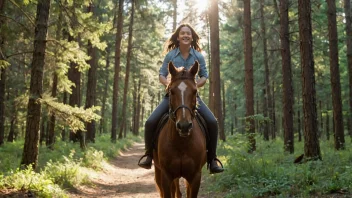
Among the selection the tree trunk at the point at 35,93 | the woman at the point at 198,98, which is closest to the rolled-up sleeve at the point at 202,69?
the woman at the point at 198,98

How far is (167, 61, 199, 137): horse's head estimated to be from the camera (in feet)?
13.9

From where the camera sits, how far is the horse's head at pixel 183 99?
13.9 feet

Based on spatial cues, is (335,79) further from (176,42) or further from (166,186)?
(166,186)

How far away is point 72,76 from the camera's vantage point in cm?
1905

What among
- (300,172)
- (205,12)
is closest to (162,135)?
(300,172)

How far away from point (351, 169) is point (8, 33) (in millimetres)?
11273

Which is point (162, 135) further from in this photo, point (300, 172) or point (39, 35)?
point (39, 35)

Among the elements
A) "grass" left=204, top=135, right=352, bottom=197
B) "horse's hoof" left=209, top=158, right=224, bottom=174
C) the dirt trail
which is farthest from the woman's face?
the dirt trail

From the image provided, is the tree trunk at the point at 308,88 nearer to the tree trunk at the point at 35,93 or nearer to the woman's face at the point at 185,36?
the woman's face at the point at 185,36

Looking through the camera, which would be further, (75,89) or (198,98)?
(75,89)

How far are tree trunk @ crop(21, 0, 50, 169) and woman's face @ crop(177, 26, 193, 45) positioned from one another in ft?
16.9

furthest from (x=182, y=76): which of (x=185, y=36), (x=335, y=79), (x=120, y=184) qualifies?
(x=335, y=79)

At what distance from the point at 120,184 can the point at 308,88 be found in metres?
7.92

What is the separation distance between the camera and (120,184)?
41.1ft
